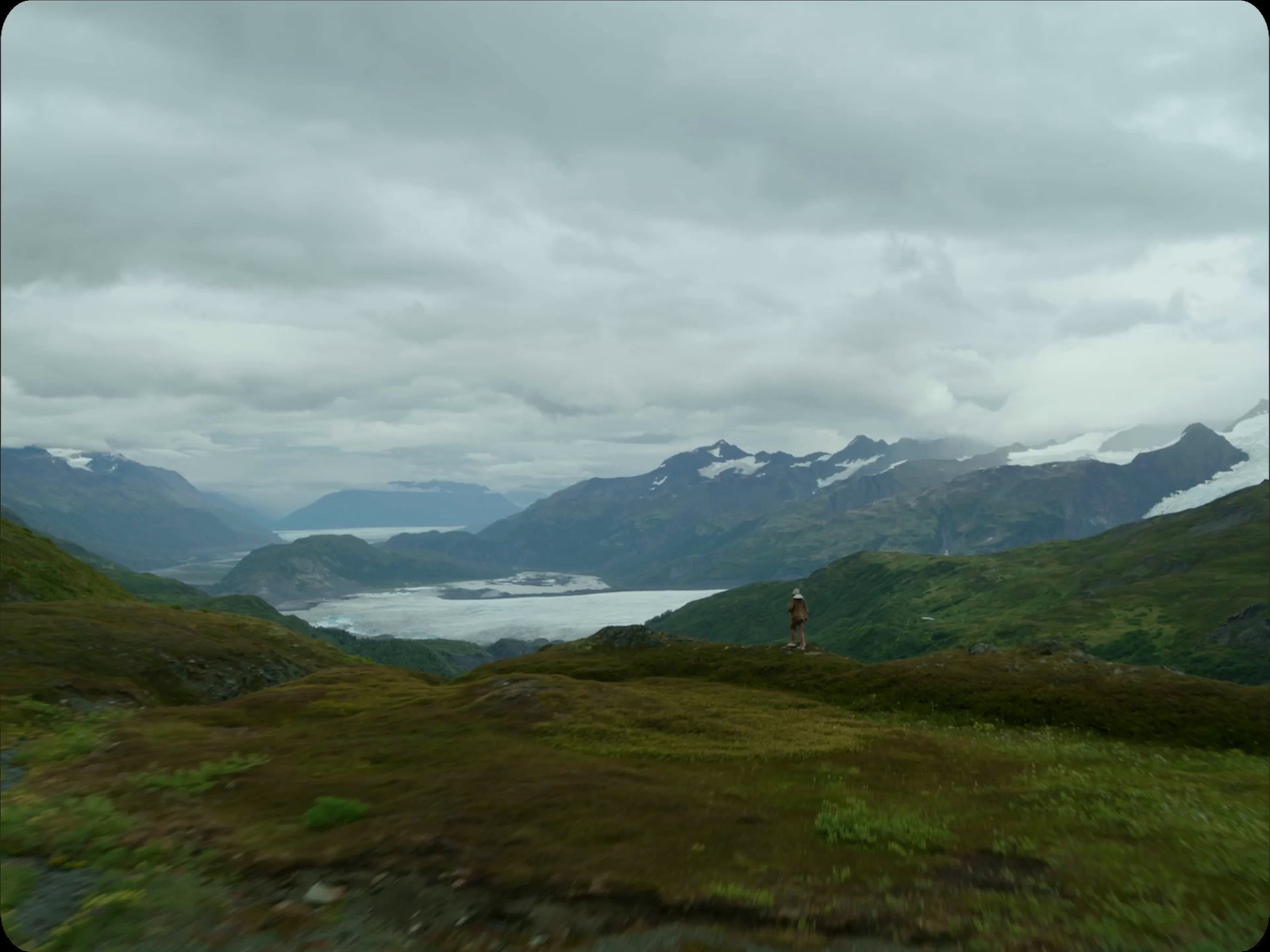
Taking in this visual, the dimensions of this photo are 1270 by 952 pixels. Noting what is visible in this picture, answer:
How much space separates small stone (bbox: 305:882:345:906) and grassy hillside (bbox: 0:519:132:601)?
269ft

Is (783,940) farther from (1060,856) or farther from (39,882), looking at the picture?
(39,882)

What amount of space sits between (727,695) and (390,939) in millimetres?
37621

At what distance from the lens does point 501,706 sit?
35.9m

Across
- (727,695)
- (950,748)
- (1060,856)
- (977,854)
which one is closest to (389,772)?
(977,854)

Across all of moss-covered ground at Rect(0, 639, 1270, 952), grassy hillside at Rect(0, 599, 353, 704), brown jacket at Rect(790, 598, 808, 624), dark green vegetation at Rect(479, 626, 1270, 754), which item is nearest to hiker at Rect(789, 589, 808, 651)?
brown jacket at Rect(790, 598, 808, 624)

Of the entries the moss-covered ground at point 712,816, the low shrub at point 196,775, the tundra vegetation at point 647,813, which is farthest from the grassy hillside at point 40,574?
the low shrub at point 196,775

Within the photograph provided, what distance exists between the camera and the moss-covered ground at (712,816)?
45.8 ft

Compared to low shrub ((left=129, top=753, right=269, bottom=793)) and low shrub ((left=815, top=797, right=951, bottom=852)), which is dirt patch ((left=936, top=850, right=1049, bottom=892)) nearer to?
low shrub ((left=815, top=797, right=951, bottom=852))

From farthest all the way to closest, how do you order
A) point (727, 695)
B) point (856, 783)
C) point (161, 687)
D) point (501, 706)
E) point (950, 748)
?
point (161, 687), point (727, 695), point (501, 706), point (950, 748), point (856, 783)

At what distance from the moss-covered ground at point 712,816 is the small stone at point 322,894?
43 cm

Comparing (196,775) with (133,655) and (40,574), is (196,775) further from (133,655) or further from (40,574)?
(40,574)

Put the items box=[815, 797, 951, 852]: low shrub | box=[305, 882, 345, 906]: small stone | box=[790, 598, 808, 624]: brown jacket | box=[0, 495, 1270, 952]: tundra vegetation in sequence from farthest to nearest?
box=[790, 598, 808, 624]: brown jacket
box=[815, 797, 951, 852]: low shrub
box=[305, 882, 345, 906]: small stone
box=[0, 495, 1270, 952]: tundra vegetation

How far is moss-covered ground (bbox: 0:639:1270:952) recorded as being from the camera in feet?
45.8

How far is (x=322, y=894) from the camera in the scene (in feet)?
47.5
